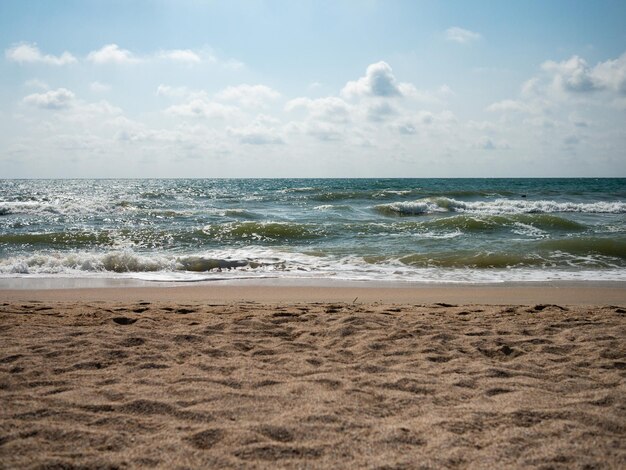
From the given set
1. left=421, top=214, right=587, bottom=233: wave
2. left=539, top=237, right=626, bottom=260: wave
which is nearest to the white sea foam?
left=539, top=237, right=626, bottom=260: wave

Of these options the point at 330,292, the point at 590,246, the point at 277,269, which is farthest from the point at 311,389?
the point at 590,246

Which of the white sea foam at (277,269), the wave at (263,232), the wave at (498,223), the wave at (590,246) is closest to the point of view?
the white sea foam at (277,269)

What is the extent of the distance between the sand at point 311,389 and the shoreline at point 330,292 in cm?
124

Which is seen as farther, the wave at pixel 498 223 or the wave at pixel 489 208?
the wave at pixel 489 208

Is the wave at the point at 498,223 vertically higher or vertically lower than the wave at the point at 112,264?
higher

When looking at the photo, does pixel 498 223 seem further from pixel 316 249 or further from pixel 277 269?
pixel 277 269

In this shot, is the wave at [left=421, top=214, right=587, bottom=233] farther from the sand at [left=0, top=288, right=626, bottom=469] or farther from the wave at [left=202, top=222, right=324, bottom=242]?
the sand at [left=0, top=288, right=626, bottom=469]

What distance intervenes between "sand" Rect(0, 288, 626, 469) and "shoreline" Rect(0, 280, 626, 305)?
1.24m

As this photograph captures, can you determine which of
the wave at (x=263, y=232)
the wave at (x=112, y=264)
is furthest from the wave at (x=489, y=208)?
the wave at (x=112, y=264)

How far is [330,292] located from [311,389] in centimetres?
437

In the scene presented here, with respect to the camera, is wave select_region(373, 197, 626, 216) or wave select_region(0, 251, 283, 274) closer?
wave select_region(0, 251, 283, 274)

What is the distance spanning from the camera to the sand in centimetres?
259

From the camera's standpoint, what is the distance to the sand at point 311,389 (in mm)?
2590

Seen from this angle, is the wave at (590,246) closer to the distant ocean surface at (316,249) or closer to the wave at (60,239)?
the distant ocean surface at (316,249)
